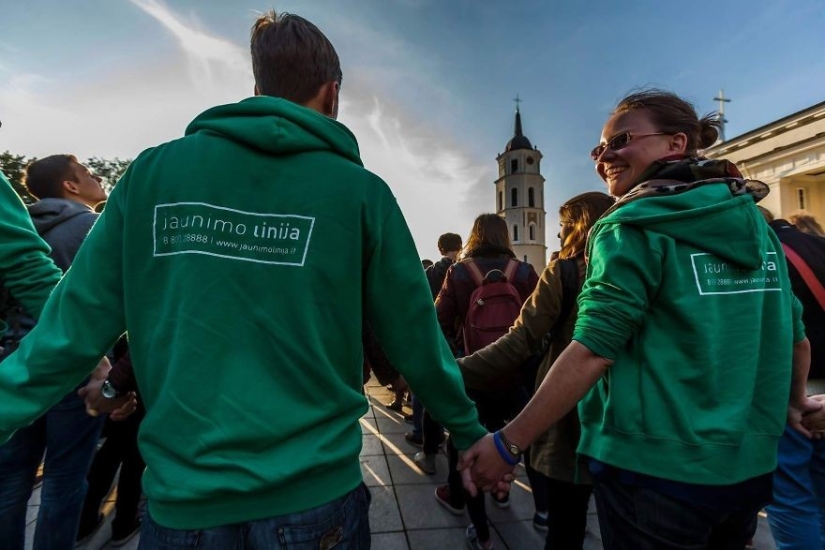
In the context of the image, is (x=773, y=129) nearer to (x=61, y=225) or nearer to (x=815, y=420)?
(x=815, y=420)

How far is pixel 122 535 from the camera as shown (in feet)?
9.95

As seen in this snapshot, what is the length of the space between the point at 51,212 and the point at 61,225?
10 cm

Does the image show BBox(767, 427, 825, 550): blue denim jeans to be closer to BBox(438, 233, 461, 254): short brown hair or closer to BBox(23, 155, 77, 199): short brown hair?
BBox(438, 233, 461, 254): short brown hair

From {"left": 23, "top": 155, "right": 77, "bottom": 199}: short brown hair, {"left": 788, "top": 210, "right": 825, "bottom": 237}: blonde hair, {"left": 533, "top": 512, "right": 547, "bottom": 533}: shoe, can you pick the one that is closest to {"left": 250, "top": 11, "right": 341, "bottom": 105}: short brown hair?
{"left": 23, "top": 155, "right": 77, "bottom": 199}: short brown hair

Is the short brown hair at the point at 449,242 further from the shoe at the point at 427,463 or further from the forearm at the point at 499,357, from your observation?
the forearm at the point at 499,357

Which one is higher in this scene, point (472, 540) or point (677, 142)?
point (677, 142)

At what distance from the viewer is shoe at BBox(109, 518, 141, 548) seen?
3.00 metres

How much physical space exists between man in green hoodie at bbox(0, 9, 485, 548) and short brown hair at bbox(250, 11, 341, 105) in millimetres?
177

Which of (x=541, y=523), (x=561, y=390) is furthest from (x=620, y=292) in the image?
(x=541, y=523)

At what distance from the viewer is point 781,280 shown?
1513 millimetres

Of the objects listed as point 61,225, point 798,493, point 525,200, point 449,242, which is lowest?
point 798,493

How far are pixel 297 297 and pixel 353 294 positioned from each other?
6.0 inches

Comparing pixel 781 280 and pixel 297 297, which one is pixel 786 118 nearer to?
pixel 781 280

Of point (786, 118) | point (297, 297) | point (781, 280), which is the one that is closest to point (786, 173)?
point (786, 118)
